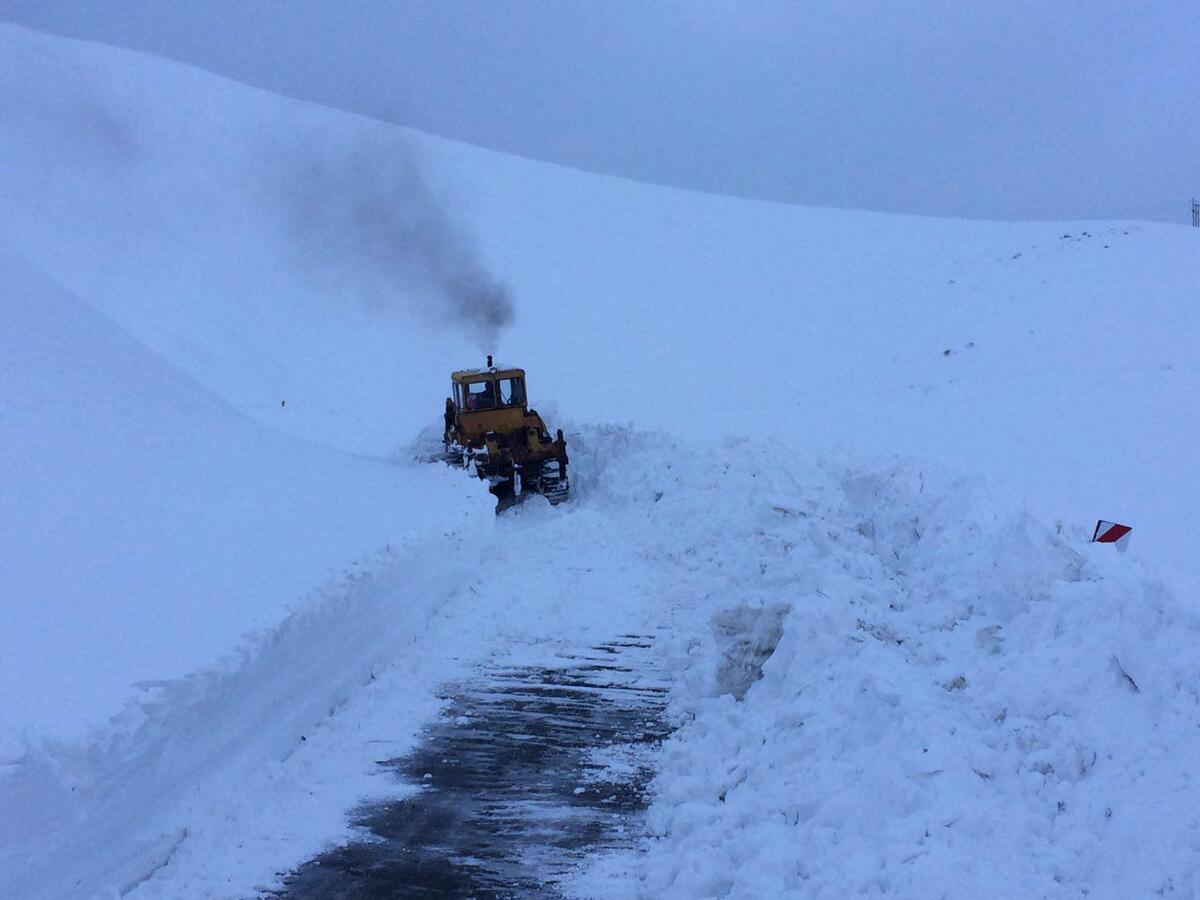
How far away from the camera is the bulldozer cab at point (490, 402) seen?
16.4 m

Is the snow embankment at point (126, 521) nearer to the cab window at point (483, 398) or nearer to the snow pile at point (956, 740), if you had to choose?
the snow pile at point (956, 740)

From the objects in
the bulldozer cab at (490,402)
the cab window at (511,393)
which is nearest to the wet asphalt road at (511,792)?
the bulldozer cab at (490,402)

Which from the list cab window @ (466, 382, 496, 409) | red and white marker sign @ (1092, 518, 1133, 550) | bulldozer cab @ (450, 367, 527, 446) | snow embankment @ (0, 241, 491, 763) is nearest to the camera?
snow embankment @ (0, 241, 491, 763)

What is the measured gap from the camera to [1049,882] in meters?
3.55

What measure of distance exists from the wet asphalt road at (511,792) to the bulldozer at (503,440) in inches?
279

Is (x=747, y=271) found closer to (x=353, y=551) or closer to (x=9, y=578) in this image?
(x=353, y=551)

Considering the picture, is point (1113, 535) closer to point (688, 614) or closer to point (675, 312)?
point (688, 614)

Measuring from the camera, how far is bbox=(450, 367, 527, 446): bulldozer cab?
16391 mm

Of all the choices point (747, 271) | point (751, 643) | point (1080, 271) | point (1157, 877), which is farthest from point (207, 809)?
point (747, 271)

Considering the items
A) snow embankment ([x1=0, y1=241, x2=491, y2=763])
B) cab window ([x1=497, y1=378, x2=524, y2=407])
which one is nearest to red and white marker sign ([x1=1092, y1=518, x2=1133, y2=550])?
snow embankment ([x1=0, y1=241, x2=491, y2=763])

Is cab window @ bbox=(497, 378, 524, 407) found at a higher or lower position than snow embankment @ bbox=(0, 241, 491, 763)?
higher

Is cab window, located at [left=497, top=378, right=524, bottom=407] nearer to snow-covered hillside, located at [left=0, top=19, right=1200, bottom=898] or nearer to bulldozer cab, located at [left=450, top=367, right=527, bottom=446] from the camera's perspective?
bulldozer cab, located at [left=450, top=367, right=527, bottom=446]

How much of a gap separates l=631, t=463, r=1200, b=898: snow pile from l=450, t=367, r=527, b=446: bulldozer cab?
982 centimetres

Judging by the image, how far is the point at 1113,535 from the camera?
5.98 metres
